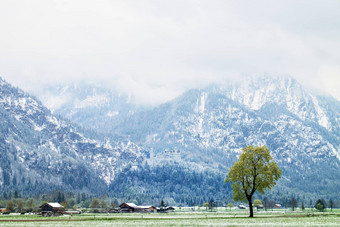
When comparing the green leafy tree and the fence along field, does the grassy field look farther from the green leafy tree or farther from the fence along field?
the green leafy tree

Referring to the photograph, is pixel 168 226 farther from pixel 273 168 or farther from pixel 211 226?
pixel 273 168

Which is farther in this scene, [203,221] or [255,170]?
[255,170]

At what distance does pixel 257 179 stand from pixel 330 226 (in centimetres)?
4262

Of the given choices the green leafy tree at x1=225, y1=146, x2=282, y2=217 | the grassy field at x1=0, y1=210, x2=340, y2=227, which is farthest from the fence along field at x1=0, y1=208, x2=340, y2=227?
the green leafy tree at x1=225, y1=146, x2=282, y2=217

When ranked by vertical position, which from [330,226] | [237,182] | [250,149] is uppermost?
[250,149]

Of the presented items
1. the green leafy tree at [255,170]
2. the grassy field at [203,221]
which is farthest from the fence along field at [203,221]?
the green leafy tree at [255,170]

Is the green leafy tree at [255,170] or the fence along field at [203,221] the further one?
the green leafy tree at [255,170]

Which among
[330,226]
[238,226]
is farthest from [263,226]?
[330,226]

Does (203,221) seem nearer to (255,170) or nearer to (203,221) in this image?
(203,221)

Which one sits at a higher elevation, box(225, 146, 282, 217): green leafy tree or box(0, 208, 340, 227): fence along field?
box(225, 146, 282, 217): green leafy tree

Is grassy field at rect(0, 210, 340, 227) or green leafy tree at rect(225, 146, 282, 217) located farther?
green leafy tree at rect(225, 146, 282, 217)

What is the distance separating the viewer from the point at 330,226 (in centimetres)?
6462

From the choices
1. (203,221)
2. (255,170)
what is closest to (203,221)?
(203,221)

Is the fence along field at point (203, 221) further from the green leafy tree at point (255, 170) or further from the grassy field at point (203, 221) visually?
the green leafy tree at point (255, 170)
